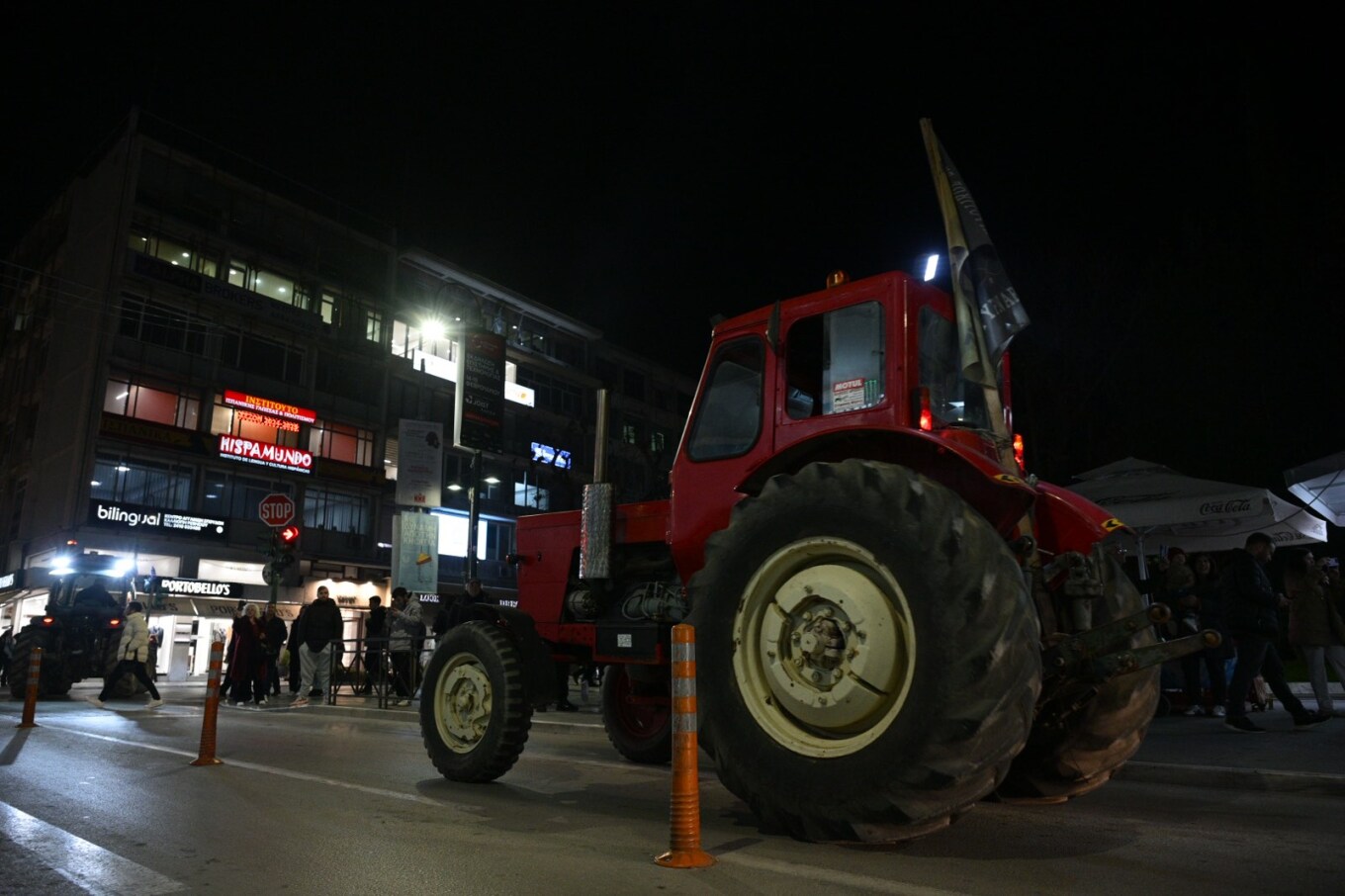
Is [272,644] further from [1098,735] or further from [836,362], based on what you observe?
[1098,735]

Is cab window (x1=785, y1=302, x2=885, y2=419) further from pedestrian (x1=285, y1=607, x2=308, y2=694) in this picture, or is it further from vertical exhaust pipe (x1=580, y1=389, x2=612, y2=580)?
pedestrian (x1=285, y1=607, x2=308, y2=694)

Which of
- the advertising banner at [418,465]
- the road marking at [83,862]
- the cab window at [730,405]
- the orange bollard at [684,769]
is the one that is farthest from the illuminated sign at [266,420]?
the orange bollard at [684,769]

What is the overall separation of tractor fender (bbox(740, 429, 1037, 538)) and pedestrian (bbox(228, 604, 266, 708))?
13981mm

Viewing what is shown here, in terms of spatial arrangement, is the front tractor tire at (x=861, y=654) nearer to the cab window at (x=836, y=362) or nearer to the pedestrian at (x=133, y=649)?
the cab window at (x=836, y=362)

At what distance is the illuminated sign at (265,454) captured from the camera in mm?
35969

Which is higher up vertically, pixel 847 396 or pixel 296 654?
pixel 847 396

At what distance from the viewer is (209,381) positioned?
36.1 meters

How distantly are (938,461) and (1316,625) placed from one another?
6.65 m

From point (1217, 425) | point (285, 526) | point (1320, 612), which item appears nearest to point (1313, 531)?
point (1320, 612)

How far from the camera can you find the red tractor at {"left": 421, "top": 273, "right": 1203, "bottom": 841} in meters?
3.54

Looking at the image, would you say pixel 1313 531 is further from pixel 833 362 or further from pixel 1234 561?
pixel 833 362

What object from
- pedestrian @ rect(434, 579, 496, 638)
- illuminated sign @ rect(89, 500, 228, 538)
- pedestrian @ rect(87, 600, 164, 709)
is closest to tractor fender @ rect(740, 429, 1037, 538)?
pedestrian @ rect(434, 579, 496, 638)

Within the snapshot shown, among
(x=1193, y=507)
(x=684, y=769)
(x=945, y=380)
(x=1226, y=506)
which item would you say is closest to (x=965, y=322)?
(x=945, y=380)

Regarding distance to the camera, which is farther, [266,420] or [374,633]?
[266,420]
